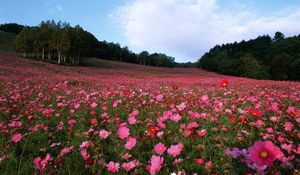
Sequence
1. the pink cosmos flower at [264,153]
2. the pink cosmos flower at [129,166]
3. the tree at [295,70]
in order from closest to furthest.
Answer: the pink cosmos flower at [264,153] < the pink cosmos flower at [129,166] < the tree at [295,70]

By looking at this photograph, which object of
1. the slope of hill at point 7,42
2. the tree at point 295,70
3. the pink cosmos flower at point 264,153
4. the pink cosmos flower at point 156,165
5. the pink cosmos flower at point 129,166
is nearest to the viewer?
the pink cosmos flower at point 264,153

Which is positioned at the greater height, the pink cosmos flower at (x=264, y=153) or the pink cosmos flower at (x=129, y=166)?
the pink cosmos flower at (x=264, y=153)

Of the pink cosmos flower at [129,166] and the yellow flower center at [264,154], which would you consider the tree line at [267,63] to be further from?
the yellow flower center at [264,154]

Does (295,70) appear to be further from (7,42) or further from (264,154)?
→ (7,42)

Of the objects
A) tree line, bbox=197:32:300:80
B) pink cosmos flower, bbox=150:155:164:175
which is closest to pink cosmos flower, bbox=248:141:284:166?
pink cosmos flower, bbox=150:155:164:175

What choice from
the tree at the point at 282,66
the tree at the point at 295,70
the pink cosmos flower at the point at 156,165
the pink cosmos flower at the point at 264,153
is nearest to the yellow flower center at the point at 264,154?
the pink cosmos flower at the point at 264,153

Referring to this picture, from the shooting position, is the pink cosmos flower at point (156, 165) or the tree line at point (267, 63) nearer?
the pink cosmos flower at point (156, 165)

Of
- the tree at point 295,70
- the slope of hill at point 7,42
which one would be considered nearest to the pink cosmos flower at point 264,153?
the tree at point 295,70

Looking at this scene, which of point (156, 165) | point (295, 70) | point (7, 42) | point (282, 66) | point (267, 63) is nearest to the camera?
point (156, 165)

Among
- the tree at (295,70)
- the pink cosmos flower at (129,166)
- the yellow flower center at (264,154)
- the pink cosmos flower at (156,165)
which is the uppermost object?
the tree at (295,70)

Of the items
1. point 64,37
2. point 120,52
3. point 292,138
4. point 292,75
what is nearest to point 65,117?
point 292,138

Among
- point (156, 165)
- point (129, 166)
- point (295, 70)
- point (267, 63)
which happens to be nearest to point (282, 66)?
point (295, 70)

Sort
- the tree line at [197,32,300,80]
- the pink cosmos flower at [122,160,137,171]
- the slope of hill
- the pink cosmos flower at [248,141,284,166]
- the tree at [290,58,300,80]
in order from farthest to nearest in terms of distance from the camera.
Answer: the slope of hill
the tree line at [197,32,300,80]
the tree at [290,58,300,80]
the pink cosmos flower at [122,160,137,171]
the pink cosmos flower at [248,141,284,166]

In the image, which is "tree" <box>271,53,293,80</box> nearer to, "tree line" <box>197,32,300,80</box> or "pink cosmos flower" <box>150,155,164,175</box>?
"tree line" <box>197,32,300,80</box>
